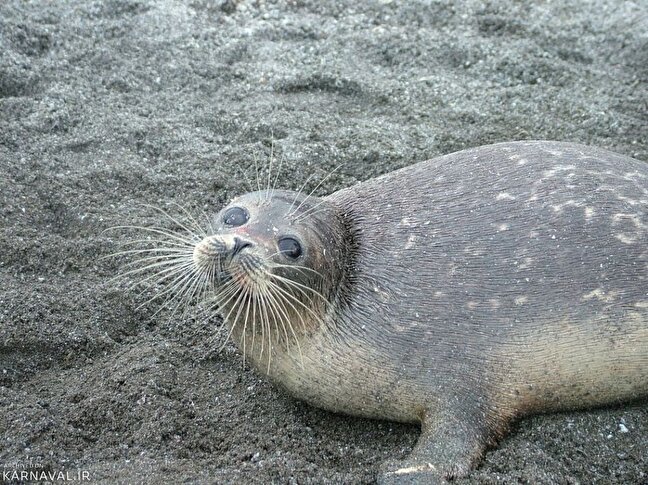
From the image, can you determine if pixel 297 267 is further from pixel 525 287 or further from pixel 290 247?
pixel 525 287

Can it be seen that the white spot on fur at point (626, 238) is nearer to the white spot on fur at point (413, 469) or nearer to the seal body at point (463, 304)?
the seal body at point (463, 304)

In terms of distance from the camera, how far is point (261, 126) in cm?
643

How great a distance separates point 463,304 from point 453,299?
58mm

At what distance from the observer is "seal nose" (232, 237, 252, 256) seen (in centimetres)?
415

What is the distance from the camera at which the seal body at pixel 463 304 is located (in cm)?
424

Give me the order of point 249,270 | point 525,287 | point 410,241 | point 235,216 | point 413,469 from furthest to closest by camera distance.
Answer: point 410,241
point 235,216
point 525,287
point 249,270
point 413,469

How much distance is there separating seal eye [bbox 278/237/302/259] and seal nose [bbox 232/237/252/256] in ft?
0.57

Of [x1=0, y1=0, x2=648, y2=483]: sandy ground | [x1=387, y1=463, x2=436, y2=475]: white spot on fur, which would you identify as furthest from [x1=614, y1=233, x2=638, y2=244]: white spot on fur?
[x1=387, y1=463, x2=436, y2=475]: white spot on fur

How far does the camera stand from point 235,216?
4.42 meters

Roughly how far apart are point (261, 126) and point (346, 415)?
8.79 ft

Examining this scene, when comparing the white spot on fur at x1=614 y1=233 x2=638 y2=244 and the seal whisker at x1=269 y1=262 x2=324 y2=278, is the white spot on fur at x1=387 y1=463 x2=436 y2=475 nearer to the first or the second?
the seal whisker at x1=269 y1=262 x2=324 y2=278

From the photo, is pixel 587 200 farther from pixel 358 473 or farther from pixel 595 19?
pixel 595 19

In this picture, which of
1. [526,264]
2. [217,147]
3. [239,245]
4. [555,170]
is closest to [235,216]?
[239,245]

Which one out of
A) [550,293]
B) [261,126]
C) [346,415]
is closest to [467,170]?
[550,293]
